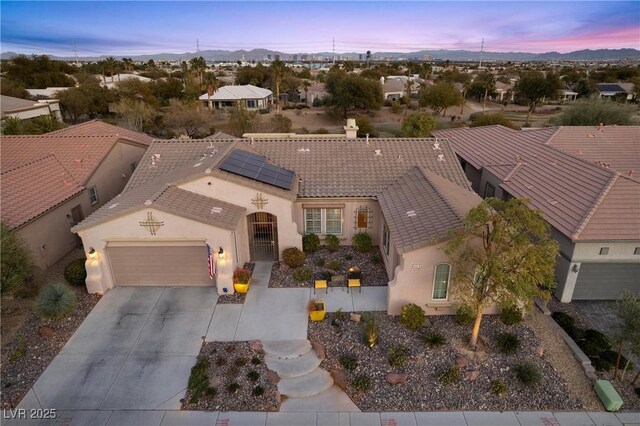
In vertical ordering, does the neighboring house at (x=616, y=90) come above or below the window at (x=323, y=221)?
above

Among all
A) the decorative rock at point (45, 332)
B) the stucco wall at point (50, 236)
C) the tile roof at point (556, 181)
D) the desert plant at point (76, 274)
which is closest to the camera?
the decorative rock at point (45, 332)

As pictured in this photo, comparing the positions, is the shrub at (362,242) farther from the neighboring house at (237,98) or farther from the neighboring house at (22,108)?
the neighboring house at (237,98)

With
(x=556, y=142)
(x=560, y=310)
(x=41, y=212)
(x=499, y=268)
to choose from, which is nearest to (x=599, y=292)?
(x=560, y=310)

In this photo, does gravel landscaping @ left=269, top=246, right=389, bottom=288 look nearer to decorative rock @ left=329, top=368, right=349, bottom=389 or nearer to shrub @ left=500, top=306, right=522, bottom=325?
shrub @ left=500, top=306, right=522, bottom=325

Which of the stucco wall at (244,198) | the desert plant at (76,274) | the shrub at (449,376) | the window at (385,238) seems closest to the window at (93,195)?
the desert plant at (76,274)

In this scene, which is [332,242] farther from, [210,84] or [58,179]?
[210,84]

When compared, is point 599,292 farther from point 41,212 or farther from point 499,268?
point 41,212

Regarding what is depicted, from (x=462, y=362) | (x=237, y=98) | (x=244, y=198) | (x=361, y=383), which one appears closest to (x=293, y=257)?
(x=244, y=198)
